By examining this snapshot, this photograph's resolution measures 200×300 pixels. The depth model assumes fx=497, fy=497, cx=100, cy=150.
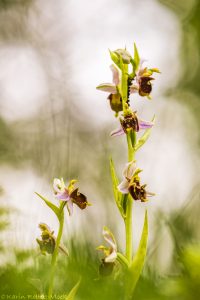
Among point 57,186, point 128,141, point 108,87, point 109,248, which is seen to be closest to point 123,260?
point 109,248

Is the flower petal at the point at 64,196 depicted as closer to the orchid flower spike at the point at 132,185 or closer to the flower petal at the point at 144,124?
the orchid flower spike at the point at 132,185

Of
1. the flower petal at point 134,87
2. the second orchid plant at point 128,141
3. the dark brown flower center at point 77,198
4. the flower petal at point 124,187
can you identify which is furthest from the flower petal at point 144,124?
the dark brown flower center at point 77,198

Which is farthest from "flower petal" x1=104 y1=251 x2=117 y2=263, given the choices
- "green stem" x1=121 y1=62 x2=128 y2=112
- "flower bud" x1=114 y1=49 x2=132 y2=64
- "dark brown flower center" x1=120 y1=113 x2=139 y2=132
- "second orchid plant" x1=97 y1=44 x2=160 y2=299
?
"flower bud" x1=114 y1=49 x2=132 y2=64

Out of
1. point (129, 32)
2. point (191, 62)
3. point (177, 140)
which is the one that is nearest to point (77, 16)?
point (129, 32)

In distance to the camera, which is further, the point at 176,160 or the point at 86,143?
the point at 86,143

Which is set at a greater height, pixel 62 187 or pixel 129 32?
pixel 129 32

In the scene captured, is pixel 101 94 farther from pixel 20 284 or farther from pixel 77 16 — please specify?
pixel 20 284

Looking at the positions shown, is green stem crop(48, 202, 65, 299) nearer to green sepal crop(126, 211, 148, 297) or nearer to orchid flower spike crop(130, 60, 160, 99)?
green sepal crop(126, 211, 148, 297)
